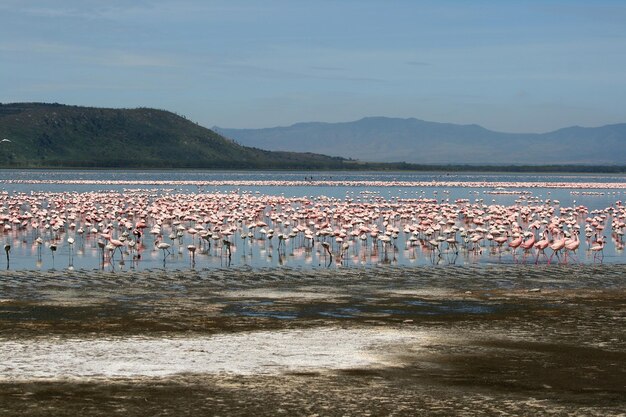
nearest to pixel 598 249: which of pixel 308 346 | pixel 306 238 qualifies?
pixel 306 238

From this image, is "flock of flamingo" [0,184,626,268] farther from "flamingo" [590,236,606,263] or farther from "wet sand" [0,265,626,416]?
"wet sand" [0,265,626,416]

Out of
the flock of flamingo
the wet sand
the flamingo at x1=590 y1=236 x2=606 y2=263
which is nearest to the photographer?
the wet sand

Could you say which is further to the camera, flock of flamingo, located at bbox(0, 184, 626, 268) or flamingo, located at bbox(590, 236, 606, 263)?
flamingo, located at bbox(590, 236, 606, 263)

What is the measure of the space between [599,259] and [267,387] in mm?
21270

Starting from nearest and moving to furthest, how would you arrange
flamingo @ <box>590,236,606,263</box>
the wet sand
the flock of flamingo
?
the wet sand
the flock of flamingo
flamingo @ <box>590,236,606,263</box>

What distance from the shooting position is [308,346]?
600 inches

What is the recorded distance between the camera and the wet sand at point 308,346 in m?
11.9

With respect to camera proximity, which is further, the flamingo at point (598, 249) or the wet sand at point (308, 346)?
the flamingo at point (598, 249)

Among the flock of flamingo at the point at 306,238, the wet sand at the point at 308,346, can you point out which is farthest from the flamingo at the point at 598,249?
the wet sand at the point at 308,346

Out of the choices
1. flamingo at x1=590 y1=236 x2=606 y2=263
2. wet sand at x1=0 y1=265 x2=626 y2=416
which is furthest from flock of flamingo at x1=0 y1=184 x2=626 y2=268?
wet sand at x1=0 y1=265 x2=626 y2=416

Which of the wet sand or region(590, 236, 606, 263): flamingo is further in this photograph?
region(590, 236, 606, 263): flamingo

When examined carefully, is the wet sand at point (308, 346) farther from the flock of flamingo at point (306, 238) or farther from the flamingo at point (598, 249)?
the flamingo at point (598, 249)

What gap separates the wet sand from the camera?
11.9 metres

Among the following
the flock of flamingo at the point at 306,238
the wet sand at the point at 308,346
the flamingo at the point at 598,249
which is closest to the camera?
the wet sand at the point at 308,346
